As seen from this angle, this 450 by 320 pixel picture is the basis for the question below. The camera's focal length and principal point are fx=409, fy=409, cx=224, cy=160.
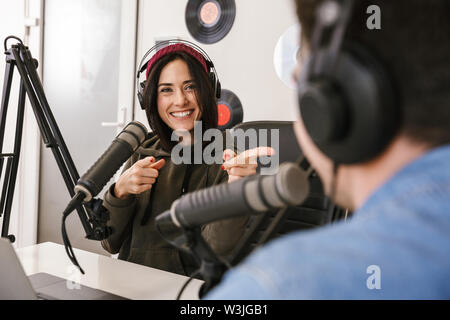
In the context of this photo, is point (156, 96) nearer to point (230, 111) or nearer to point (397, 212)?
point (230, 111)

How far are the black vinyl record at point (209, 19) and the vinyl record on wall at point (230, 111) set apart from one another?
32 centimetres

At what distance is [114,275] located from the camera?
0.96 meters

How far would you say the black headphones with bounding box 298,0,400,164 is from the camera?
12.5 inches

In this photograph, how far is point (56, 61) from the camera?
2836 millimetres

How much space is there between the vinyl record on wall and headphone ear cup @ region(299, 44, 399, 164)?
1826 millimetres

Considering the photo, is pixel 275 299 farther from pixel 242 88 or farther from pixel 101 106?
pixel 101 106

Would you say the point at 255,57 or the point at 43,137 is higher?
the point at 255,57

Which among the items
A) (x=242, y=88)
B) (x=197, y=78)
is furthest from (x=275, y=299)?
(x=242, y=88)

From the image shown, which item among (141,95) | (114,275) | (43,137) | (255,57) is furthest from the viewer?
(255,57)

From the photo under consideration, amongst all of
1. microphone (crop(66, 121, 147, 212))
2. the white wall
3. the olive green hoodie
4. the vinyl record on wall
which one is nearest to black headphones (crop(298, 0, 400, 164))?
microphone (crop(66, 121, 147, 212))

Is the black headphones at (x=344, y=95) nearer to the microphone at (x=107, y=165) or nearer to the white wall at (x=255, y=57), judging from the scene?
the microphone at (x=107, y=165)

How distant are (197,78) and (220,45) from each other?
40.3 inches

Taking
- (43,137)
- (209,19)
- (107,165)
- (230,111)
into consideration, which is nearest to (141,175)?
(107,165)

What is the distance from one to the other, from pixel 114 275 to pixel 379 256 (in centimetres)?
80
